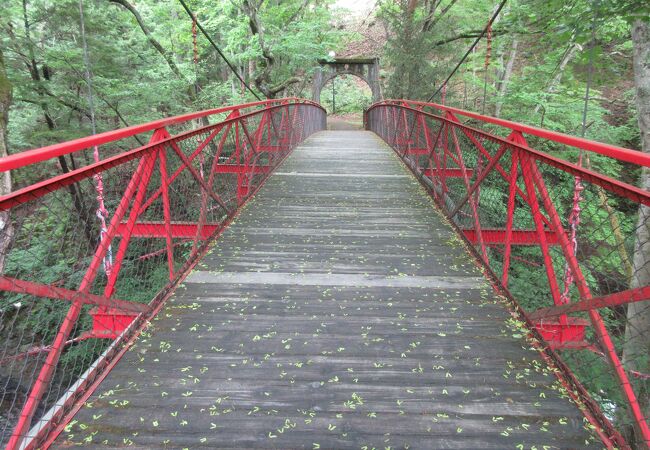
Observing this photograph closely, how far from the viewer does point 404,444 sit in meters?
1.59

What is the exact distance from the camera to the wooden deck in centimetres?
164

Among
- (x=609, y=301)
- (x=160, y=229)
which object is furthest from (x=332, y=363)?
(x=160, y=229)

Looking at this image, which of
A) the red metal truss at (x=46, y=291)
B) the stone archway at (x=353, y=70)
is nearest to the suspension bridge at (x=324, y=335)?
the red metal truss at (x=46, y=291)

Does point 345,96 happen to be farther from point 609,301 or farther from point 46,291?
point 46,291

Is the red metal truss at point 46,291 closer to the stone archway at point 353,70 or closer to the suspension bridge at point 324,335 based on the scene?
the suspension bridge at point 324,335

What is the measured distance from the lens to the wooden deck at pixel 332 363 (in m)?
1.64

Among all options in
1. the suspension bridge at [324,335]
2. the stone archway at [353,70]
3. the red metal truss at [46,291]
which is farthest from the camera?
the stone archway at [353,70]

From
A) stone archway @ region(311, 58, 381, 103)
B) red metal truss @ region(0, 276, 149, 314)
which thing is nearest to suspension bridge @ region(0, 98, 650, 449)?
red metal truss @ region(0, 276, 149, 314)

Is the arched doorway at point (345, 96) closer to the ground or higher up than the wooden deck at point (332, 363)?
higher up

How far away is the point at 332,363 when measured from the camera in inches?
80.9

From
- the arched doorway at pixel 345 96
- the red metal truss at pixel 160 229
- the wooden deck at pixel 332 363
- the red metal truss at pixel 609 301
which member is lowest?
the wooden deck at pixel 332 363

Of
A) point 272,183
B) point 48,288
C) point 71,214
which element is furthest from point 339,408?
point 272,183

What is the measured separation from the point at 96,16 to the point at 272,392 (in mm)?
9155

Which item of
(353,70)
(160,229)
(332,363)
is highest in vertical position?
(353,70)
